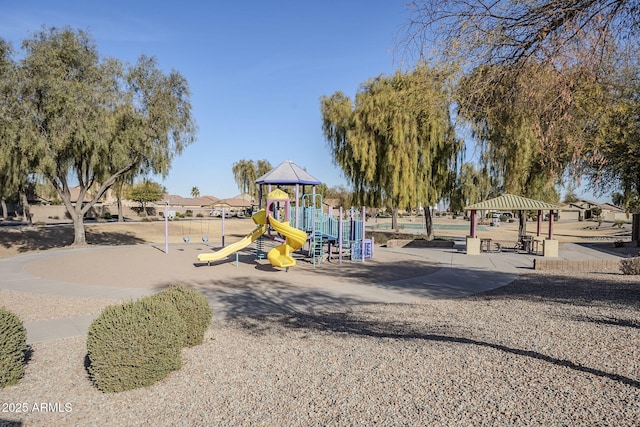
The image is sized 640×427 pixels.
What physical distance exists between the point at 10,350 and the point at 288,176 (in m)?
14.4

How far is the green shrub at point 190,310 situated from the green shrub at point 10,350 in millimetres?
1735

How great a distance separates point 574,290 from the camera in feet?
38.7

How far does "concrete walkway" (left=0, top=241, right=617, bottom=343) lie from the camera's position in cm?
862

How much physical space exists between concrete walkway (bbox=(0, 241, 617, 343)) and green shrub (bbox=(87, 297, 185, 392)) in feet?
9.59

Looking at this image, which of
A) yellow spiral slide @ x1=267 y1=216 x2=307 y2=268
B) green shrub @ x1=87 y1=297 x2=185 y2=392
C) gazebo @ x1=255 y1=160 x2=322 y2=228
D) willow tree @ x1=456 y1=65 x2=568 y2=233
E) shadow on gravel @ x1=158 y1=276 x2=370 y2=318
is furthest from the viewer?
gazebo @ x1=255 y1=160 x2=322 y2=228

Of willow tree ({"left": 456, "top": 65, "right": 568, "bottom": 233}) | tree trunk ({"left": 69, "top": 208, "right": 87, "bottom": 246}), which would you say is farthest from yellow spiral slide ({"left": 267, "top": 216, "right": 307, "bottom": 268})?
tree trunk ({"left": 69, "top": 208, "right": 87, "bottom": 246})

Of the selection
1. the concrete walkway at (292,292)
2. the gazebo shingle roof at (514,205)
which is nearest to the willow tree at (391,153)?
the gazebo shingle roof at (514,205)

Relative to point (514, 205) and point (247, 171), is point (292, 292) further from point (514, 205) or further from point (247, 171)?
point (247, 171)

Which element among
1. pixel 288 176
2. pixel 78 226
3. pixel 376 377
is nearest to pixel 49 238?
pixel 78 226

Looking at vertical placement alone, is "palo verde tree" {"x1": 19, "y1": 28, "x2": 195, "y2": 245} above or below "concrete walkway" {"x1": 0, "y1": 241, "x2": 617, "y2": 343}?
above

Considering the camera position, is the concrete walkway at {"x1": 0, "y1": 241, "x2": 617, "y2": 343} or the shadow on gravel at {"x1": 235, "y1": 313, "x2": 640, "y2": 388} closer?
the shadow on gravel at {"x1": 235, "y1": 313, "x2": 640, "y2": 388}

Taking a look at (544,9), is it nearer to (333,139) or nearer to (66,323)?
(66,323)

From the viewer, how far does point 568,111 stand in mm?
5566

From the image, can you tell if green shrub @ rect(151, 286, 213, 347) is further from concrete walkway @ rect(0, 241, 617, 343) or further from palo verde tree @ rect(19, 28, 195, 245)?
palo verde tree @ rect(19, 28, 195, 245)
